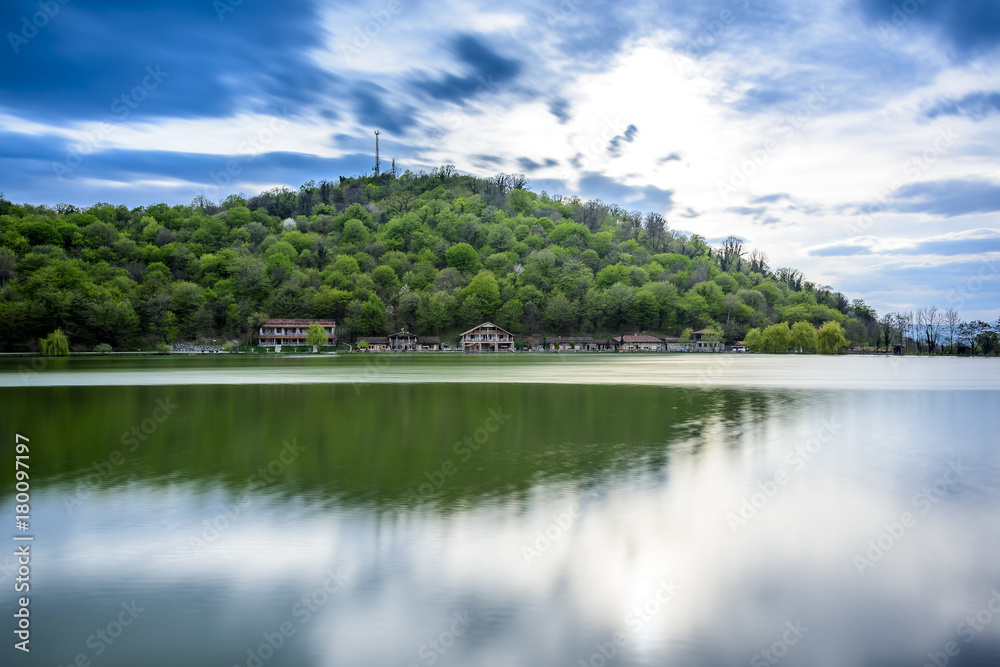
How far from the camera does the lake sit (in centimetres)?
638

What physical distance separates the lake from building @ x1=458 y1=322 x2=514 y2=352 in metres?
124

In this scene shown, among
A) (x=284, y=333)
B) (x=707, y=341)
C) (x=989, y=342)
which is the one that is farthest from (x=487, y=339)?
(x=989, y=342)

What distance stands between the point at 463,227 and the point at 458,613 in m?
195

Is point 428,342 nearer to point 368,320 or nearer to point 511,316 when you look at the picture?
point 368,320

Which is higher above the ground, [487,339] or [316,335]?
[316,335]

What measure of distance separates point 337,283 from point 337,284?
37cm

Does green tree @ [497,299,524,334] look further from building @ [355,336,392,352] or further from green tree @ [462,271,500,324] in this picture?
building @ [355,336,392,352]

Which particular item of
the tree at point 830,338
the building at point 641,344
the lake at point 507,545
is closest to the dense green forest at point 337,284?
the building at point 641,344

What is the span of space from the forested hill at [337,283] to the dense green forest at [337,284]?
365 mm

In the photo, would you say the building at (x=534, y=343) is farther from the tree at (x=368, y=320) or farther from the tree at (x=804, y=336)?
the tree at (x=804, y=336)

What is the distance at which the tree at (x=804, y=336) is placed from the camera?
127 meters

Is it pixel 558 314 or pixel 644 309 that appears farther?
pixel 644 309

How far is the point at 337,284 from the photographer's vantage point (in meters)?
162

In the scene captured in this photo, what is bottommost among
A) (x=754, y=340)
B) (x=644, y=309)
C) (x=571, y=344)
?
(x=571, y=344)
